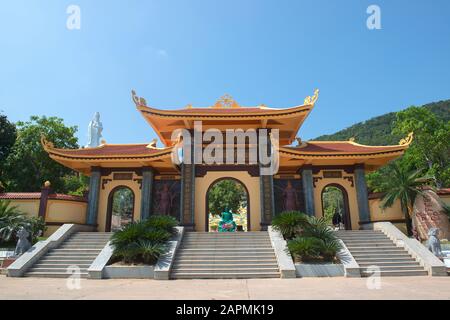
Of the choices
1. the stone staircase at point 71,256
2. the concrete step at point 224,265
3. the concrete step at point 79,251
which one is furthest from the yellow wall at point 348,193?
the concrete step at point 79,251

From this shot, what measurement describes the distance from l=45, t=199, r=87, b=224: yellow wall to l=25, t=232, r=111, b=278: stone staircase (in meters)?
2.56

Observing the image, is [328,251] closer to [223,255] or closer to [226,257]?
[226,257]

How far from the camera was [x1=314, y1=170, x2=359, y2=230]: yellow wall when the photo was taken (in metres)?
16.3

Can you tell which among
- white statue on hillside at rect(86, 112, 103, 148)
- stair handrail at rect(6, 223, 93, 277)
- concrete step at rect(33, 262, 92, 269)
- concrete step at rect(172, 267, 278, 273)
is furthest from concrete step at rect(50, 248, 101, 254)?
white statue on hillside at rect(86, 112, 103, 148)

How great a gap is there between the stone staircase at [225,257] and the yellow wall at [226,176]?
8.31 ft

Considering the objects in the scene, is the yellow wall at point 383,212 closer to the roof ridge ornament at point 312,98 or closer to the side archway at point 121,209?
the roof ridge ornament at point 312,98

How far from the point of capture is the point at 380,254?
443 inches

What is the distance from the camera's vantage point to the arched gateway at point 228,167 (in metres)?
15.8

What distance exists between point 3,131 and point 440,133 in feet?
117

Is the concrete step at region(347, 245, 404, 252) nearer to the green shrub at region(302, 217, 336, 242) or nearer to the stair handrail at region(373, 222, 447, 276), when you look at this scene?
the stair handrail at region(373, 222, 447, 276)

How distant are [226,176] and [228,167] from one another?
488 millimetres
